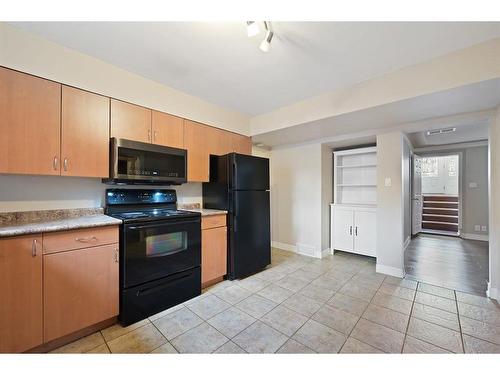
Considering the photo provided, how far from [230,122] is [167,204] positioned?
1.49m

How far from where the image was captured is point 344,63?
6.28 feet

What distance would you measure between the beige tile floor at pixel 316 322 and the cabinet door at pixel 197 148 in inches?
56.2

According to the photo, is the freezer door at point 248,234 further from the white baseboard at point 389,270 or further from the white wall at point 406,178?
the white wall at point 406,178

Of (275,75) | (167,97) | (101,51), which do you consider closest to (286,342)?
(275,75)

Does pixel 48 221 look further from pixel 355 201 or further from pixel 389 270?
pixel 355 201

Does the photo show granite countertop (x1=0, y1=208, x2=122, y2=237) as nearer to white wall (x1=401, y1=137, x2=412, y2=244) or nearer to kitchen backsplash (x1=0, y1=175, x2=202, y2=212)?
kitchen backsplash (x1=0, y1=175, x2=202, y2=212)

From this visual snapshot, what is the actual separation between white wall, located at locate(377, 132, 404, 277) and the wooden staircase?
4.06m

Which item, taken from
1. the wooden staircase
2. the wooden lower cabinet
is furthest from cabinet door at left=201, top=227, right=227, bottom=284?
the wooden staircase

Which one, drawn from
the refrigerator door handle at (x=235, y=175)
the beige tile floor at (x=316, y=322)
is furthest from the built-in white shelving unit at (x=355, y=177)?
the refrigerator door handle at (x=235, y=175)

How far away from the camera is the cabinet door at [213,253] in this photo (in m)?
2.45

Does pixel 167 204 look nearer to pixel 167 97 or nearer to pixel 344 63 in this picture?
pixel 167 97

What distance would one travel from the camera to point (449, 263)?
326cm

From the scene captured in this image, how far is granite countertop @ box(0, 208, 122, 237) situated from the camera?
4.56ft
